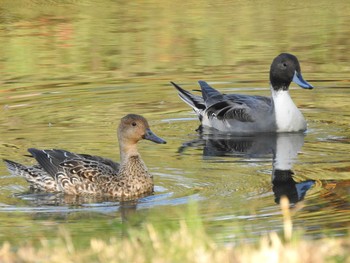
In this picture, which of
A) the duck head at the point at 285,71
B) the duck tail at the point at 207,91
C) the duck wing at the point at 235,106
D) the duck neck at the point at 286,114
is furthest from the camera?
the duck tail at the point at 207,91

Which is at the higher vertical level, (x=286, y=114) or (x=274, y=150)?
(x=286, y=114)

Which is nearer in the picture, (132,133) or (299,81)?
(132,133)

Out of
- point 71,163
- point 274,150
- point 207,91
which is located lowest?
point 274,150

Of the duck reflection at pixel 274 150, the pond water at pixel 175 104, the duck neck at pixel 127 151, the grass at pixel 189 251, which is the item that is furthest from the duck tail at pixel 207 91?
the grass at pixel 189 251

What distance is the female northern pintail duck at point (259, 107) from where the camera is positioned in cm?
1430

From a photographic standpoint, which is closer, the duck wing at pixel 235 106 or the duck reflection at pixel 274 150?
the duck reflection at pixel 274 150

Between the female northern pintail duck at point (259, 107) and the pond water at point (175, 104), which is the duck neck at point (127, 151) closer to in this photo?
the pond water at point (175, 104)

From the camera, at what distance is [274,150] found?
12938mm

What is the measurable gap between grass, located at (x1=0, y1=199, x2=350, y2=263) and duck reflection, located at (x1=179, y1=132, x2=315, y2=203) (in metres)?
3.54

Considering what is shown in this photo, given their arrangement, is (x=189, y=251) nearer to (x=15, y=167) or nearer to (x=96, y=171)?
(x=96, y=171)

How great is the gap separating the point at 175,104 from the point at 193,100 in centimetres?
77

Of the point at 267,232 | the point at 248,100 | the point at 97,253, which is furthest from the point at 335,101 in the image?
the point at 97,253

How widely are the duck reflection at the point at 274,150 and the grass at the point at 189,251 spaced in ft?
11.6

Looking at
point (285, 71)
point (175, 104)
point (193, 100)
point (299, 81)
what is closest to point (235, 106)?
point (193, 100)
